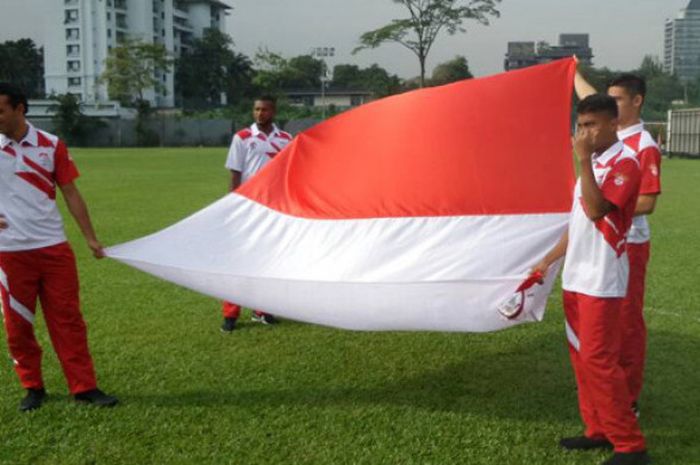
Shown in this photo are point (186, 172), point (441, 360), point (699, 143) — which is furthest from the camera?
point (699, 143)

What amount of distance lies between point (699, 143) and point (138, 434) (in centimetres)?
3917

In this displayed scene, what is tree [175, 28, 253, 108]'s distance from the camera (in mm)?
90500

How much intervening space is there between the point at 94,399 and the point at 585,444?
9.23ft

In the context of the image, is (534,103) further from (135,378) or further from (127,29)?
(127,29)

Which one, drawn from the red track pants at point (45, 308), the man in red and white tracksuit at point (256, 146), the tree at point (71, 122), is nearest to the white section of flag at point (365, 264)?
the red track pants at point (45, 308)

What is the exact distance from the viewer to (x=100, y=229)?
477 inches

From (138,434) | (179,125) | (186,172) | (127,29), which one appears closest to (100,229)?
(138,434)

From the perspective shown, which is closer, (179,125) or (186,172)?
(186,172)

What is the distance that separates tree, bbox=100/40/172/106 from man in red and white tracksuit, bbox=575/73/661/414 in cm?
6733

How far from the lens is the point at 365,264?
4.19 meters

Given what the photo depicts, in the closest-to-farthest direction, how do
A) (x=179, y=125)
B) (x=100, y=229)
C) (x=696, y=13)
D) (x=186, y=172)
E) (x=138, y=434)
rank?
(x=138, y=434) → (x=100, y=229) → (x=186, y=172) → (x=179, y=125) → (x=696, y=13)

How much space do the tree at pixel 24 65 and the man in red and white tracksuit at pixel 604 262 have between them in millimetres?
93394

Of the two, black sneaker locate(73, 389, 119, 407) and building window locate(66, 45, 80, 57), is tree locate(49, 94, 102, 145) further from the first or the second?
black sneaker locate(73, 389, 119, 407)

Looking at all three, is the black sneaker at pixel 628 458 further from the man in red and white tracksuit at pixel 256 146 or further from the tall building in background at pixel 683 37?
the tall building in background at pixel 683 37
